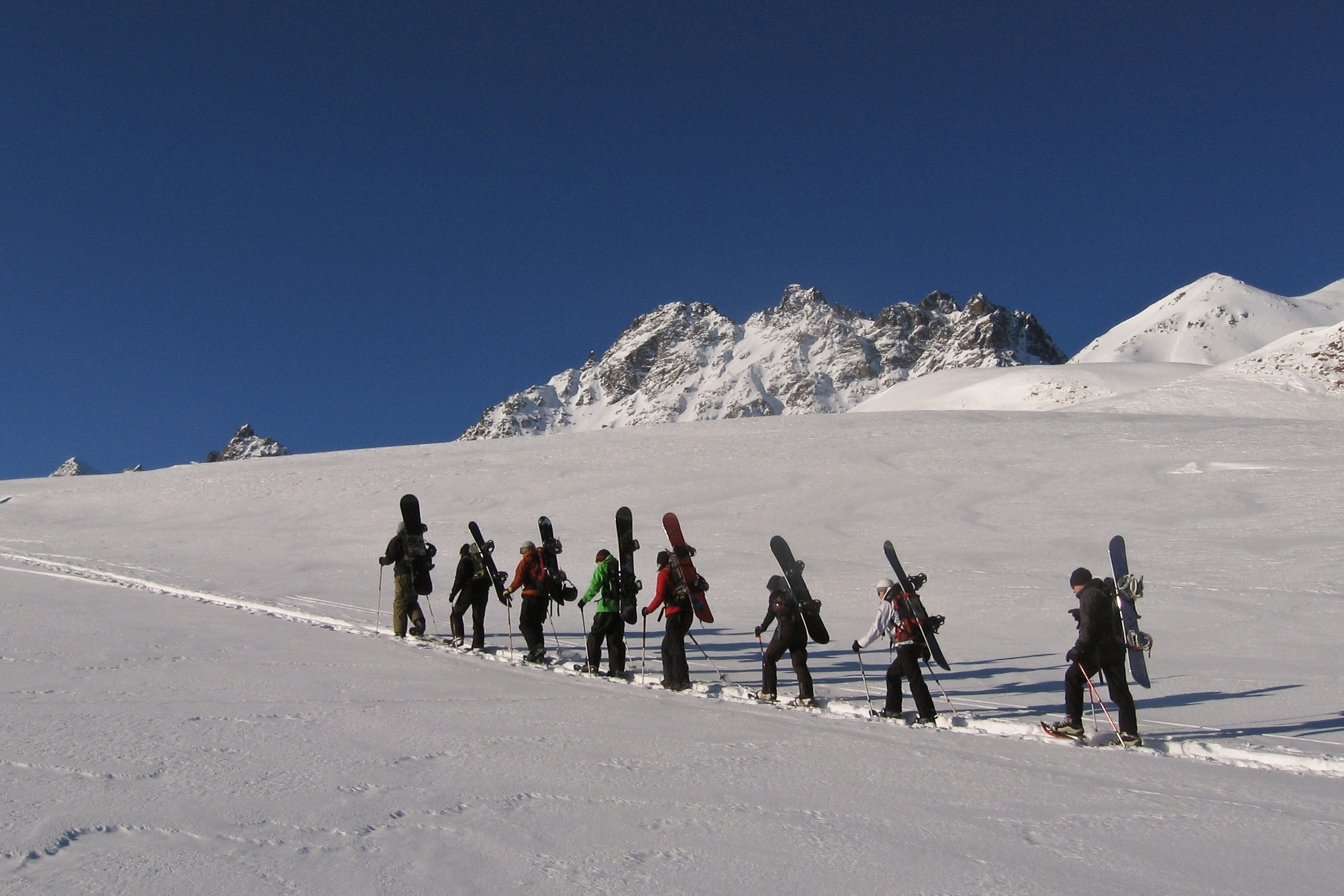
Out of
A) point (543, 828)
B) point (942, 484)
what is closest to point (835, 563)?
point (942, 484)

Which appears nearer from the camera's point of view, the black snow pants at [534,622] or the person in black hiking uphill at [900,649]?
the person in black hiking uphill at [900,649]

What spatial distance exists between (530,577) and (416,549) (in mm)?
2393

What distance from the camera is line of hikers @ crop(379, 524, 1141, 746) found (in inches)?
292

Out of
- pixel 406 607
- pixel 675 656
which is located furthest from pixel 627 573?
pixel 406 607

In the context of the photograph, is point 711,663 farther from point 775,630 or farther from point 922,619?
point 922,619

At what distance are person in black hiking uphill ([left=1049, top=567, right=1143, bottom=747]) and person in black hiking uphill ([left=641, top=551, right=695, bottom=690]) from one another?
3643 mm

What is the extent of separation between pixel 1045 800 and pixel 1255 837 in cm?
102

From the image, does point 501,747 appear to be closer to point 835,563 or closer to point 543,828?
point 543,828

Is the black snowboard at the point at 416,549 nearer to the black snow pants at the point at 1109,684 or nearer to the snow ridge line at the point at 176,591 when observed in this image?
the snow ridge line at the point at 176,591

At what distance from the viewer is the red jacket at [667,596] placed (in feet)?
30.7

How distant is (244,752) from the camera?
15.9ft

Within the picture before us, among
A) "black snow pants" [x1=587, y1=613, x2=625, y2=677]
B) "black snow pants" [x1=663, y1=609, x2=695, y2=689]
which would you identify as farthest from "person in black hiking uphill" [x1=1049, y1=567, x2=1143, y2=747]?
"black snow pants" [x1=587, y1=613, x2=625, y2=677]

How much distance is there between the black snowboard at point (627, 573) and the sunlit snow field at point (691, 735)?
100cm

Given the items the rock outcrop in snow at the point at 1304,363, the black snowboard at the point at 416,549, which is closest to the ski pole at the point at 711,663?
the black snowboard at the point at 416,549
